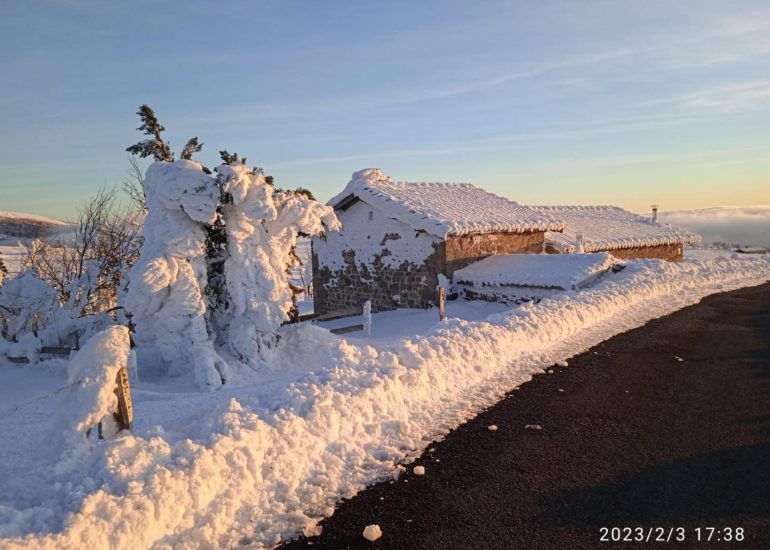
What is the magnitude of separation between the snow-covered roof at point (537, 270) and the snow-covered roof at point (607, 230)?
16.2 ft

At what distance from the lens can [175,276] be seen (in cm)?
1138

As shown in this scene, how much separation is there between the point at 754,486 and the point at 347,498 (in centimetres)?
355

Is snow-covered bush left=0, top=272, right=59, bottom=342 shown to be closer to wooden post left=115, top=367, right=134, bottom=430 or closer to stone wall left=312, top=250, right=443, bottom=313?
stone wall left=312, top=250, right=443, bottom=313

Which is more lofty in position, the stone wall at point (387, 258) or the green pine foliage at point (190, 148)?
the green pine foliage at point (190, 148)

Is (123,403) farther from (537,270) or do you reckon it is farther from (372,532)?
(537,270)

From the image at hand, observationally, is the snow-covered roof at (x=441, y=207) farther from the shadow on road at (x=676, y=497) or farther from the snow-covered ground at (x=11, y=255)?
the snow-covered ground at (x=11, y=255)

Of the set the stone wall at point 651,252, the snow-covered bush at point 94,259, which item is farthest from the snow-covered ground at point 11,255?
the stone wall at point 651,252

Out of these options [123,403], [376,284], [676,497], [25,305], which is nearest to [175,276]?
[25,305]

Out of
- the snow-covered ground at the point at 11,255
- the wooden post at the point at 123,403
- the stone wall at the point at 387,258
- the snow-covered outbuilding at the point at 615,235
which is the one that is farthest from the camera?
the snow-covered ground at the point at 11,255

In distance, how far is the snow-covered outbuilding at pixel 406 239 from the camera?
17.8 meters

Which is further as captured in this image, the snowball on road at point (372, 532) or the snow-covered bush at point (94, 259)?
the snow-covered bush at point (94, 259)

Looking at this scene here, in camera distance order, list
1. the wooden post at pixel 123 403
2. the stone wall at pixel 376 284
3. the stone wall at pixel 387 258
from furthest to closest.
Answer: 1. the stone wall at pixel 376 284
2. the stone wall at pixel 387 258
3. the wooden post at pixel 123 403

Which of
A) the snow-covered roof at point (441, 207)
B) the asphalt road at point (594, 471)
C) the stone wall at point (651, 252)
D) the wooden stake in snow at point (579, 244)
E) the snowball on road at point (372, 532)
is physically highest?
the snow-covered roof at point (441, 207)

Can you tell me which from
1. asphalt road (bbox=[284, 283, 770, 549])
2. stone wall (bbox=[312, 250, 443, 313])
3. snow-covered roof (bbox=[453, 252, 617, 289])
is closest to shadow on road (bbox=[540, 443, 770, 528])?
asphalt road (bbox=[284, 283, 770, 549])
